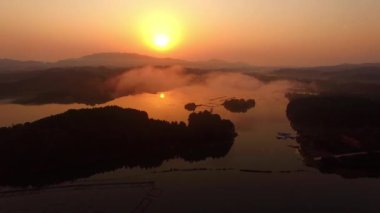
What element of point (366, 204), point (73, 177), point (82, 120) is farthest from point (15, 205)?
point (366, 204)

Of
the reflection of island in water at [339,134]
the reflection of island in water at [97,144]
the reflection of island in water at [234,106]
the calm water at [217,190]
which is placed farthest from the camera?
the reflection of island in water at [234,106]

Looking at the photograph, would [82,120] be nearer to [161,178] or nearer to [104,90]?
[161,178]

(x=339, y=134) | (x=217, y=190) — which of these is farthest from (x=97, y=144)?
(x=339, y=134)

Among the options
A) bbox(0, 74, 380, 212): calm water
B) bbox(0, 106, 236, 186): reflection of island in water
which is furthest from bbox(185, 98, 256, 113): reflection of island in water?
bbox(0, 74, 380, 212): calm water

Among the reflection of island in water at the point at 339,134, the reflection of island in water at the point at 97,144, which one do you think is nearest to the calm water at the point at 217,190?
the reflection of island in water at the point at 339,134

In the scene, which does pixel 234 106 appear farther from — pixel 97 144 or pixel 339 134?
pixel 97 144

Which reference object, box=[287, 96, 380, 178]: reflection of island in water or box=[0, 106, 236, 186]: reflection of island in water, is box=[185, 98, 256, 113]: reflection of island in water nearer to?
box=[287, 96, 380, 178]: reflection of island in water

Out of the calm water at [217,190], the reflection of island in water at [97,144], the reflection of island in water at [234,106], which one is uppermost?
the reflection of island in water at [234,106]

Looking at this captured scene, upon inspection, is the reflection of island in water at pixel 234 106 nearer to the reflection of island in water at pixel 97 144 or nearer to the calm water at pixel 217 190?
the reflection of island in water at pixel 97 144
